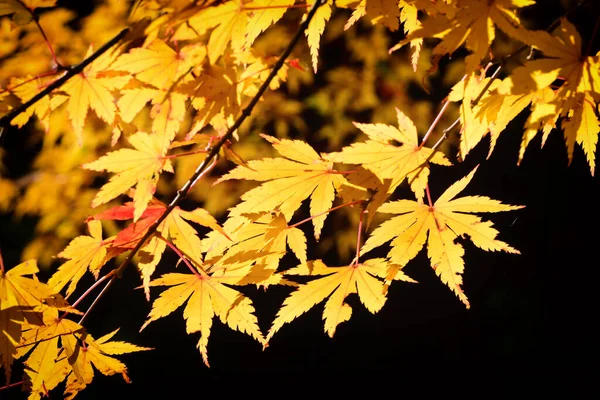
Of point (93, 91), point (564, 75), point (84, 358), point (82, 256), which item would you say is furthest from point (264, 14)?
point (84, 358)

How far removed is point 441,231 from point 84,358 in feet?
2.44

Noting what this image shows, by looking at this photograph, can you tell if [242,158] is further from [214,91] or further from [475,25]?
[475,25]

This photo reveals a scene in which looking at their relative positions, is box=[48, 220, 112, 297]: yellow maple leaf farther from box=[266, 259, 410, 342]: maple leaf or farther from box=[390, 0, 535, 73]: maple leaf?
box=[390, 0, 535, 73]: maple leaf

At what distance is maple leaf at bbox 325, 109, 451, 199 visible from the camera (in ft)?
2.73

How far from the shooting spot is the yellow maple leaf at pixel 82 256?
0.90 meters

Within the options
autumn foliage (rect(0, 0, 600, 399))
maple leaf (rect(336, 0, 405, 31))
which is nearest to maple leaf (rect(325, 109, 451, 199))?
autumn foliage (rect(0, 0, 600, 399))

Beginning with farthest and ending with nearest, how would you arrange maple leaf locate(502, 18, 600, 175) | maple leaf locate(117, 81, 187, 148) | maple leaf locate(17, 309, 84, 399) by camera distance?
maple leaf locate(17, 309, 84, 399) < maple leaf locate(117, 81, 187, 148) < maple leaf locate(502, 18, 600, 175)

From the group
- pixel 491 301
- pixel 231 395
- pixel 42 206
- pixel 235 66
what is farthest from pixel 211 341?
pixel 235 66

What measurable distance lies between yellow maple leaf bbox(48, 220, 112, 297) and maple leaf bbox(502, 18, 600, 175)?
2.51 feet

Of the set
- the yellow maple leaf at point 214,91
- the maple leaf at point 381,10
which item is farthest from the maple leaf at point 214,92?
the maple leaf at point 381,10

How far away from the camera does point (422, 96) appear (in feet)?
7.48

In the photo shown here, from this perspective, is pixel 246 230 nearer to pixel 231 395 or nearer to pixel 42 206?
pixel 42 206

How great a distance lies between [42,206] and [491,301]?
2.25 meters

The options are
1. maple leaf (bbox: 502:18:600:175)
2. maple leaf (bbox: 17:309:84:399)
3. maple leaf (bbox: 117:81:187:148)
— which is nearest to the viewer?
maple leaf (bbox: 502:18:600:175)
